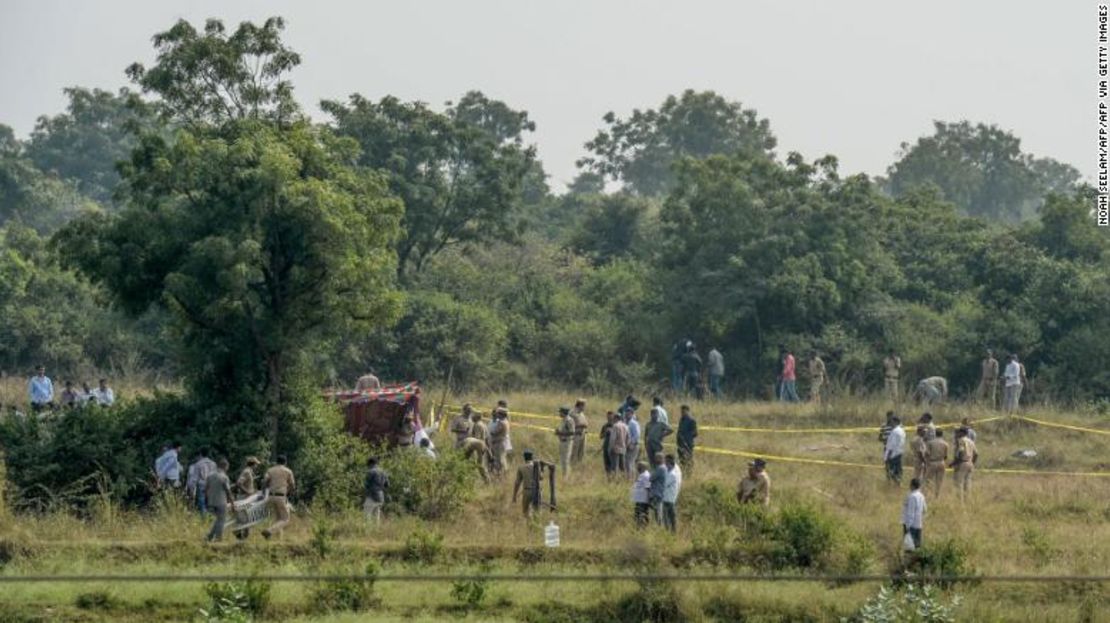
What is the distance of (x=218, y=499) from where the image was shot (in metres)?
25.5

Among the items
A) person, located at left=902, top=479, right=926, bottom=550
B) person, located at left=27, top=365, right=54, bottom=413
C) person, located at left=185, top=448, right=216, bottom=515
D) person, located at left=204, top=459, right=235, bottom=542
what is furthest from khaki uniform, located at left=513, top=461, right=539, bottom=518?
person, located at left=27, top=365, right=54, bottom=413

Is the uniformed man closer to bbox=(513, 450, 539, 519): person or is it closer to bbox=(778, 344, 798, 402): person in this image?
bbox=(513, 450, 539, 519): person

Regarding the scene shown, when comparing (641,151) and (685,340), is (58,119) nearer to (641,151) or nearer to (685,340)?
(641,151)

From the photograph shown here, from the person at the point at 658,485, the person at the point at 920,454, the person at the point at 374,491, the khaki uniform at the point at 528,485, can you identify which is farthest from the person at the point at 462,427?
the person at the point at 920,454

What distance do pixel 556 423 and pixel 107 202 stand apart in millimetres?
62981

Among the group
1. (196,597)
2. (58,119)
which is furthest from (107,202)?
(196,597)

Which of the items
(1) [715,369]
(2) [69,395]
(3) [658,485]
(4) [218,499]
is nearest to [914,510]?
(3) [658,485]

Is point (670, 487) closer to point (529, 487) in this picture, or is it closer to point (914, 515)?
point (529, 487)

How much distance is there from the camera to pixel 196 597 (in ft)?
77.0

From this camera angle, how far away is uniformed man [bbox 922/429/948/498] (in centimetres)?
3069

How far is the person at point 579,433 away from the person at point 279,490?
7531mm

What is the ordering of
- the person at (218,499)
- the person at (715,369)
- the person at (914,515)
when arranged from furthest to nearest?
the person at (715,369), the person at (914,515), the person at (218,499)

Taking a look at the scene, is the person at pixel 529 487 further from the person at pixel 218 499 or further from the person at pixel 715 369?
the person at pixel 715 369

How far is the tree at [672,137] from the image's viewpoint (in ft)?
307
